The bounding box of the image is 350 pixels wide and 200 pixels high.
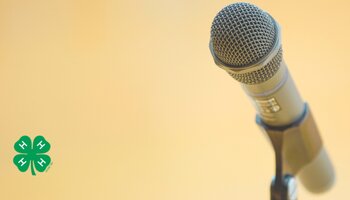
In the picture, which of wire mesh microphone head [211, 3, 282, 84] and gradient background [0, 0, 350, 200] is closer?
wire mesh microphone head [211, 3, 282, 84]

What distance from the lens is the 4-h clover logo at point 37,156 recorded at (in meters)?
1.57

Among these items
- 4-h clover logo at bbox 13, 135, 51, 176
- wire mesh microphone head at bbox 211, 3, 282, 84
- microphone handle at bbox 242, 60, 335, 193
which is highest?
4-h clover logo at bbox 13, 135, 51, 176

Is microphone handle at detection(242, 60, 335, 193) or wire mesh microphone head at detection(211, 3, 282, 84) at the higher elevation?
wire mesh microphone head at detection(211, 3, 282, 84)

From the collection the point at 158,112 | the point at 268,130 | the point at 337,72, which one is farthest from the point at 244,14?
the point at 337,72

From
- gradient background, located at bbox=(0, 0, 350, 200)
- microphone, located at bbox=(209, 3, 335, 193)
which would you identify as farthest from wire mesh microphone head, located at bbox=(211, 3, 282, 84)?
gradient background, located at bbox=(0, 0, 350, 200)

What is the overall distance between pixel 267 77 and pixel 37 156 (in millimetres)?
1275

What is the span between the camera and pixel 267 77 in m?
0.53

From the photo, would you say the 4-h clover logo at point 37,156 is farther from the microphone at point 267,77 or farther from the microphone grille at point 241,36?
the microphone grille at point 241,36

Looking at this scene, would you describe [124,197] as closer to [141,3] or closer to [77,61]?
[77,61]

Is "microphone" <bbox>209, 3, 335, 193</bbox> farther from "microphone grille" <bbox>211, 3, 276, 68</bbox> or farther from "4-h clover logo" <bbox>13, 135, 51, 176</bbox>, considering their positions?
"4-h clover logo" <bbox>13, 135, 51, 176</bbox>

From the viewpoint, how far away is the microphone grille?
0.49m

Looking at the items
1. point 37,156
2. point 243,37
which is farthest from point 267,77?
point 37,156

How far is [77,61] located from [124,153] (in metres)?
0.40

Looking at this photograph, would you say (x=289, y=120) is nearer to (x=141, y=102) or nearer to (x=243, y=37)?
(x=243, y=37)
